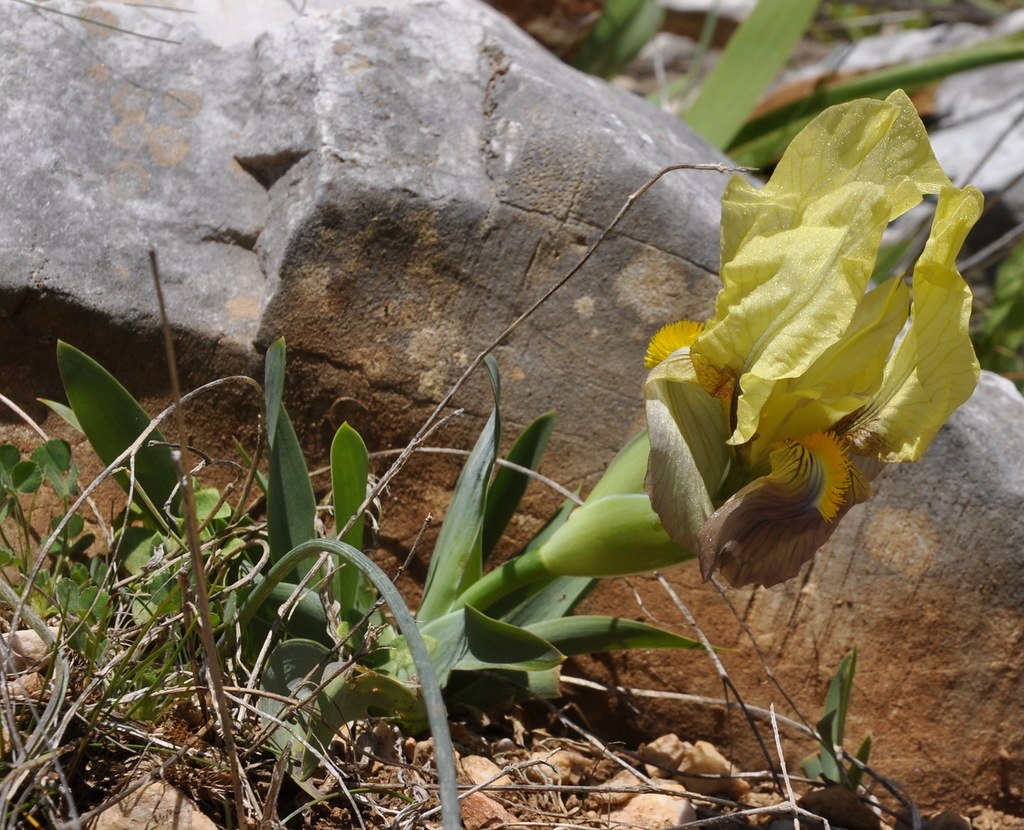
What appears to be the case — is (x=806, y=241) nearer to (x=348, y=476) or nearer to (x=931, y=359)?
(x=931, y=359)

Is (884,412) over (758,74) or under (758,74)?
under

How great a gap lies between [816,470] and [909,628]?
0.72 metres

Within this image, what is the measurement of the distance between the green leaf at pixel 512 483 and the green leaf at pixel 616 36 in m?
2.24

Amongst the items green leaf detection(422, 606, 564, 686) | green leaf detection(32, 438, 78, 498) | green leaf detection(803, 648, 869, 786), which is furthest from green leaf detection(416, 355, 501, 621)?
green leaf detection(803, 648, 869, 786)

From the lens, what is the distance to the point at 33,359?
1.39 metres

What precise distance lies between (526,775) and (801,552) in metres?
0.56

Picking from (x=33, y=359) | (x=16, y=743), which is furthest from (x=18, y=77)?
(x=16, y=743)

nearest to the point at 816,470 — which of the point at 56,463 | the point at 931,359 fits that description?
the point at 931,359

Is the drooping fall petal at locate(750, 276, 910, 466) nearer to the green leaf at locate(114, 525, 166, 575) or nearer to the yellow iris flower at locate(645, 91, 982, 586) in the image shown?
the yellow iris flower at locate(645, 91, 982, 586)

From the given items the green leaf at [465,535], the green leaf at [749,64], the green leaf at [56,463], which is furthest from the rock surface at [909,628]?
the green leaf at [749,64]

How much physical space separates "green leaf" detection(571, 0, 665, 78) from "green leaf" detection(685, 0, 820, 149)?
630mm

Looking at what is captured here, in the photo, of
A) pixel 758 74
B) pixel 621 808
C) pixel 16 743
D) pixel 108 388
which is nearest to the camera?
pixel 16 743

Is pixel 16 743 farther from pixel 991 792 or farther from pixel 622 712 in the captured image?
pixel 991 792

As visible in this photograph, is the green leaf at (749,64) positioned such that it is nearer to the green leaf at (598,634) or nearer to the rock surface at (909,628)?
the rock surface at (909,628)
